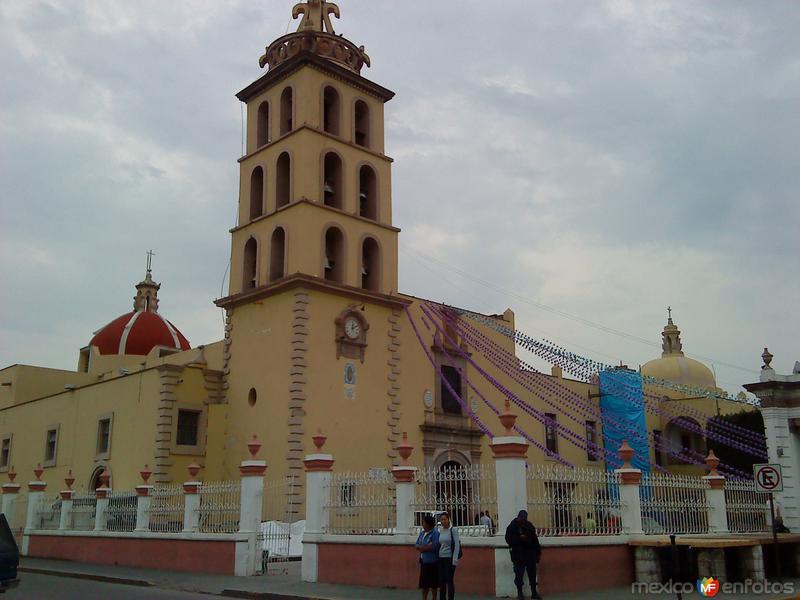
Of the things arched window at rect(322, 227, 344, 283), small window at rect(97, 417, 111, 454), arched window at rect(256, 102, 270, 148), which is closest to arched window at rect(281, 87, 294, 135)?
arched window at rect(256, 102, 270, 148)

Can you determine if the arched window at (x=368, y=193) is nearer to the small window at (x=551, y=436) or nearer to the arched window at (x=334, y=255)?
the arched window at (x=334, y=255)

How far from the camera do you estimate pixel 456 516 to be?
44.0 ft

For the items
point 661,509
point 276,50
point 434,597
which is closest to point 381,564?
point 434,597

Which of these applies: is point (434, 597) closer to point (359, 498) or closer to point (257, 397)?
point (359, 498)

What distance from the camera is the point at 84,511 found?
21.8 m

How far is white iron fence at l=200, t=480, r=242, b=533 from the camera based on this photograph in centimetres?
1697

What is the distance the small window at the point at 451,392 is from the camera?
90.7 feet

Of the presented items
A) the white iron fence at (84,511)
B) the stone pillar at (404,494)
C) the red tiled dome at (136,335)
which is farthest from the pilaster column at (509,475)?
the red tiled dome at (136,335)

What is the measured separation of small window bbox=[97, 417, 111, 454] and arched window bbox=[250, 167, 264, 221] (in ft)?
26.5

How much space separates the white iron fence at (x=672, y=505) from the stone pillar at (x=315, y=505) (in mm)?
5696

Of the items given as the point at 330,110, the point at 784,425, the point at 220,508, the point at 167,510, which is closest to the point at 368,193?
the point at 330,110

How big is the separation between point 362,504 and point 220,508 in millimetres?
3941

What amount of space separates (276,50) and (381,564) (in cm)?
1939

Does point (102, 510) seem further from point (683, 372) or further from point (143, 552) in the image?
point (683, 372)
